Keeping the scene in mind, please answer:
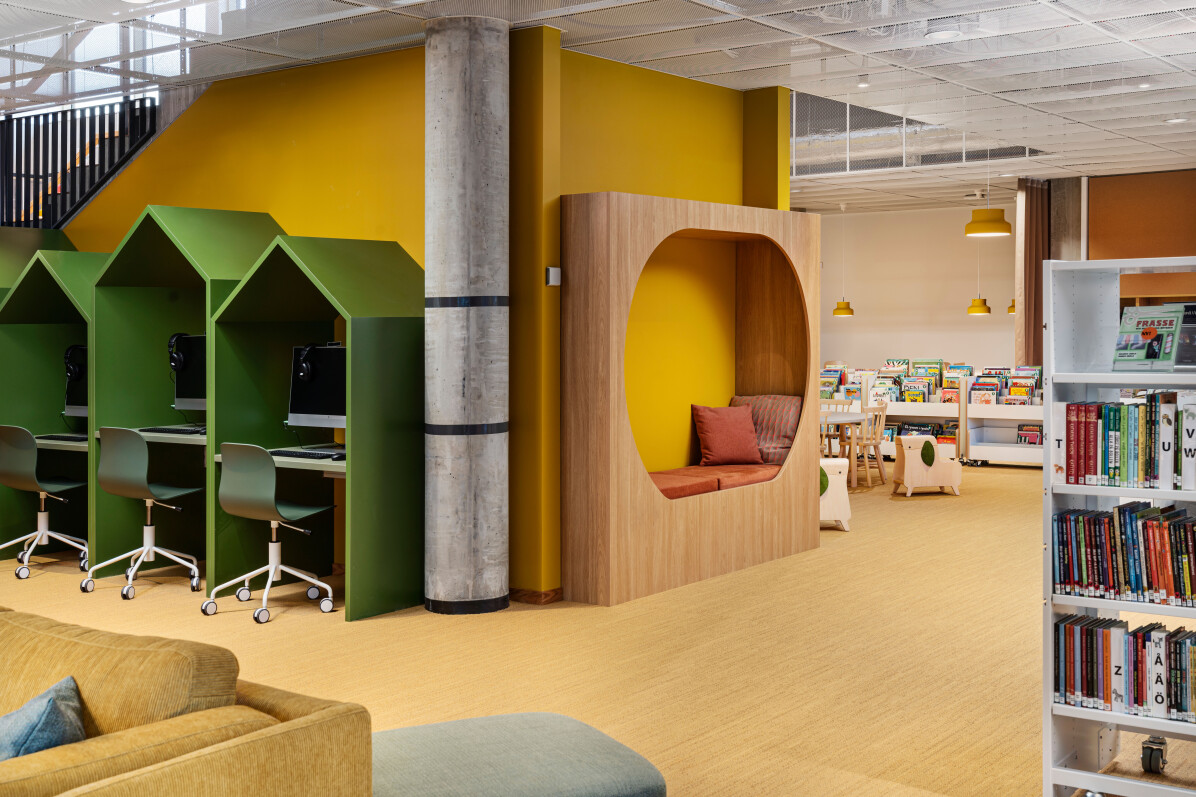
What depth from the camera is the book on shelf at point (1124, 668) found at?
3.88m

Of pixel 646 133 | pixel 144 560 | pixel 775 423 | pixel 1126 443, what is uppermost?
pixel 646 133

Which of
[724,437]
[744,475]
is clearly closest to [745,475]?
[744,475]

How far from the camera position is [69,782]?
2184mm

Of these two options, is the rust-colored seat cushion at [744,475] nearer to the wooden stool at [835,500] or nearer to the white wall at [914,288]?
the wooden stool at [835,500]

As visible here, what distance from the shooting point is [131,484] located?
748cm

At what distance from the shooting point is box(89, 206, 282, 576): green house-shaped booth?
756cm

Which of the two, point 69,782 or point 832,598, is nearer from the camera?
point 69,782

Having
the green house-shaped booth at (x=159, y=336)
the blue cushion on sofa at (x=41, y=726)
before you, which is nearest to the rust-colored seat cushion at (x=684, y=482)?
the green house-shaped booth at (x=159, y=336)

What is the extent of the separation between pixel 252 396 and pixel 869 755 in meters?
4.53

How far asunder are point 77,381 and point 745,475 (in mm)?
4991

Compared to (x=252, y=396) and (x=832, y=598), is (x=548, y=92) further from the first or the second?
(x=832, y=598)

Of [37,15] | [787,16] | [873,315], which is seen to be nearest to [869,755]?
[787,16]

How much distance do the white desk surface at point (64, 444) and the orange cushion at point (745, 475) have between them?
14.2 feet

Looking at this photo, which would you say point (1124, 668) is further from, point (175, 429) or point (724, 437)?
point (175, 429)
